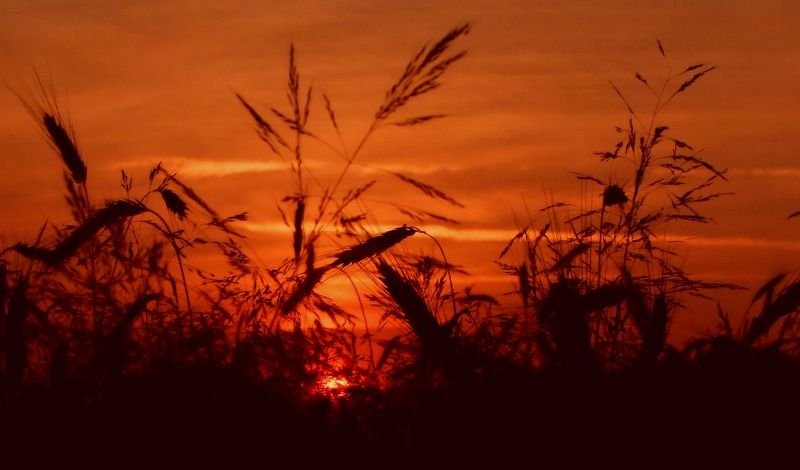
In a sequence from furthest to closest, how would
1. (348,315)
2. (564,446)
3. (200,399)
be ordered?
(348,315) < (200,399) < (564,446)

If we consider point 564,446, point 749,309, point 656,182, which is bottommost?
point 564,446

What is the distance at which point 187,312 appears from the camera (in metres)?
3.67

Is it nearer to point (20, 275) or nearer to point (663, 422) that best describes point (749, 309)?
point (663, 422)

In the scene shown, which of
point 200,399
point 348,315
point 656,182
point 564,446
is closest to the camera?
point 564,446

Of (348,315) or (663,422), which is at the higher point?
(348,315)

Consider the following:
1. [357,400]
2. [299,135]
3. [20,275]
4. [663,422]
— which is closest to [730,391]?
[663,422]

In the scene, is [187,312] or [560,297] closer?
[560,297]

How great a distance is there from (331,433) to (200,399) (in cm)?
40

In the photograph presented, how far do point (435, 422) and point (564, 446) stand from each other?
36 cm

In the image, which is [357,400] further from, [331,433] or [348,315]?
[348,315]

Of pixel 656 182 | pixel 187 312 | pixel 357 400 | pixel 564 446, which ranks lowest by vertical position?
pixel 564 446

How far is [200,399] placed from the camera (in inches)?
112

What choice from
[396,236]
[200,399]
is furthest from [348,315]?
[200,399]

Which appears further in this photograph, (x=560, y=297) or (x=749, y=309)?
(x=749, y=309)
